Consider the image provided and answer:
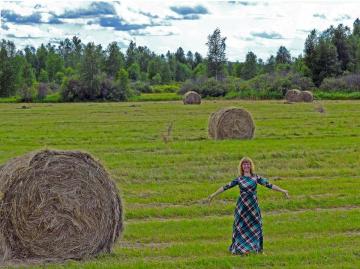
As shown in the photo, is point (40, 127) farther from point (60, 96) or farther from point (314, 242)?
point (60, 96)

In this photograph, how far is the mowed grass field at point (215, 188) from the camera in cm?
1045

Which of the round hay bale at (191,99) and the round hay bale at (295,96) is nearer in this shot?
the round hay bale at (295,96)

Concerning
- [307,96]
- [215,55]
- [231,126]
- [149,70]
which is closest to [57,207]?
[231,126]

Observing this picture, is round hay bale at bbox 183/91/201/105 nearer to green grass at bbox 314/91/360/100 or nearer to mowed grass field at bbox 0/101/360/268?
green grass at bbox 314/91/360/100

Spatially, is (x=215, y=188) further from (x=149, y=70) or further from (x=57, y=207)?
(x=149, y=70)

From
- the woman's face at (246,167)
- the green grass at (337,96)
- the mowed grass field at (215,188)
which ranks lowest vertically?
the mowed grass field at (215,188)

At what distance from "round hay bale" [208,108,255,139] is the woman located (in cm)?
1754

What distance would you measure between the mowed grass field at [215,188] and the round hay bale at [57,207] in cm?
45

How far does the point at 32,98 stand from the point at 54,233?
256ft

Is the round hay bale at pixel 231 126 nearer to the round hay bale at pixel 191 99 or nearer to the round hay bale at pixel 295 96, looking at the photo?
the round hay bale at pixel 191 99

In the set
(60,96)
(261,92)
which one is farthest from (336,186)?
(60,96)

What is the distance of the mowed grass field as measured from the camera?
411 inches

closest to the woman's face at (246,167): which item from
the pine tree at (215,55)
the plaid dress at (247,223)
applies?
the plaid dress at (247,223)

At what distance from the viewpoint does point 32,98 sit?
86.6m
